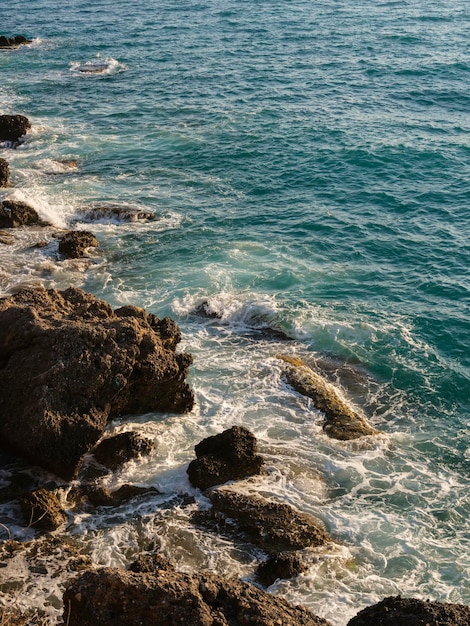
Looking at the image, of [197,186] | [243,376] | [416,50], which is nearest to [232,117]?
[197,186]

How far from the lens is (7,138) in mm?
37125

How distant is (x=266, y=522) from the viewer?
556 inches

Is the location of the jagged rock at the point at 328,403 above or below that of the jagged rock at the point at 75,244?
below

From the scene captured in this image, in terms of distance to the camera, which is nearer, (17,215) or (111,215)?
(17,215)

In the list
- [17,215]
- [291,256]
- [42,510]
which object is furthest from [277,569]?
[17,215]

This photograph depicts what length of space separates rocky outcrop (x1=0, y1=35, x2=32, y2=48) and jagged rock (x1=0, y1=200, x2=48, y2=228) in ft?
118

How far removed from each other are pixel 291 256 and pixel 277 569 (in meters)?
15.1

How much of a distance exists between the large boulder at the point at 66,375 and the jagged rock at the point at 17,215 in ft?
38.4

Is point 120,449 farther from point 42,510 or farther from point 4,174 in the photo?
point 4,174

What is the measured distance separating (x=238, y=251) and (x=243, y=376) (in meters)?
8.28

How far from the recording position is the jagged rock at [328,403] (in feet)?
57.2

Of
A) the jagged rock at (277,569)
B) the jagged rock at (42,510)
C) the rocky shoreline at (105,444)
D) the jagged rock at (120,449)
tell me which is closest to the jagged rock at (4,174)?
the rocky shoreline at (105,444)

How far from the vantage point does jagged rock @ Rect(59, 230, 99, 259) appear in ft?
82.2

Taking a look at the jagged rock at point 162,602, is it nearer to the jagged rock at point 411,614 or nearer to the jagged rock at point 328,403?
the jagged rock at point 411,614
